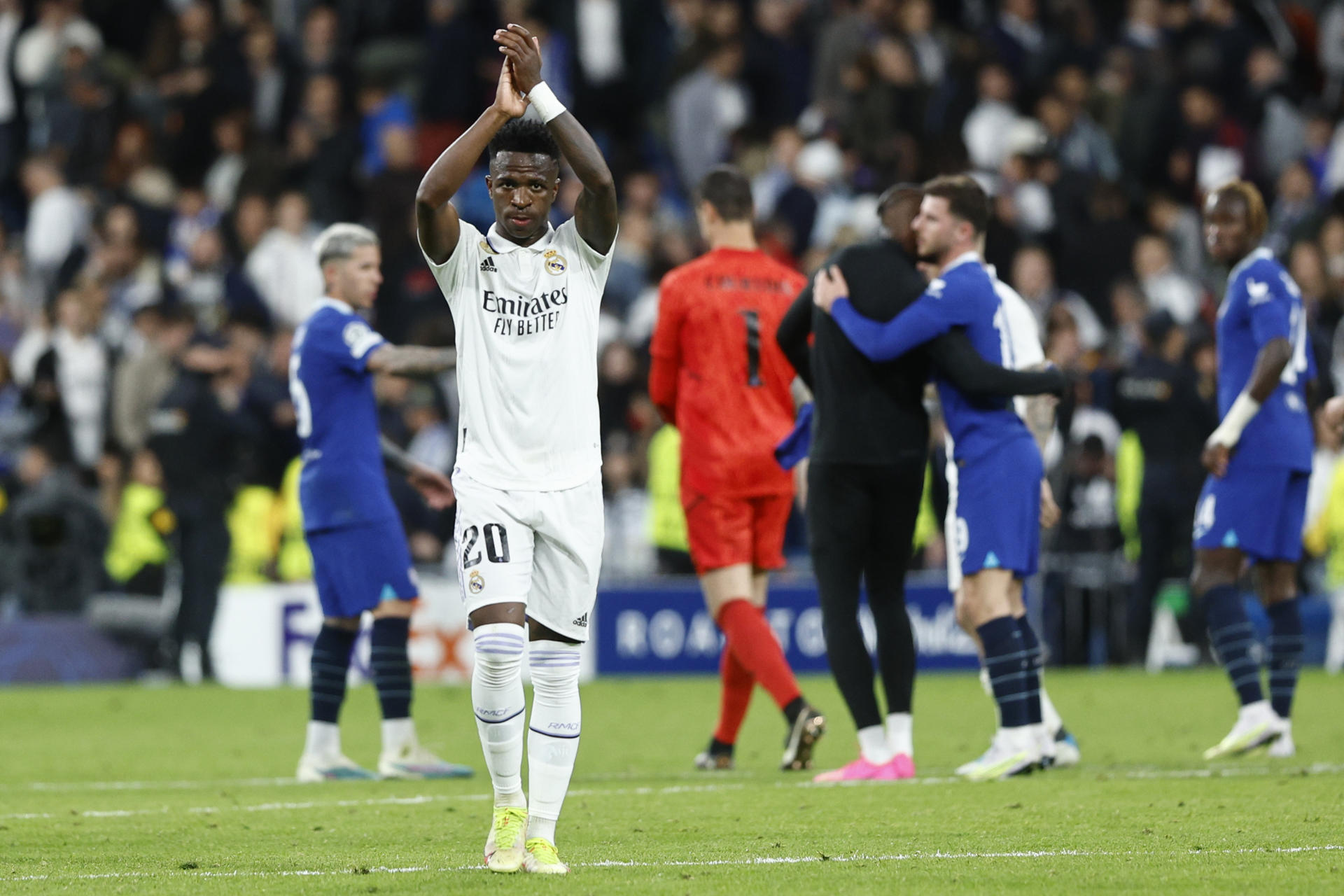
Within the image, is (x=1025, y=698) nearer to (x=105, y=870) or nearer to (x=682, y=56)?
(x=105, y=870)

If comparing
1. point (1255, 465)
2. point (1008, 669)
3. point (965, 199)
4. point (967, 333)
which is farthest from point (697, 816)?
Result: point (1255, 465)

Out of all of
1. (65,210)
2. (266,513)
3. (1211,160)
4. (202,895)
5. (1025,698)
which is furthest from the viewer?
(65,210)

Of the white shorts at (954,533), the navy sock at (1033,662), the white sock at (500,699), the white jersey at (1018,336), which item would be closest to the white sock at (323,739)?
the white shorts at (954,533)

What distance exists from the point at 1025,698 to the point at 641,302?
11.0 m

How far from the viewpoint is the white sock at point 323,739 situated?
9.66 meters

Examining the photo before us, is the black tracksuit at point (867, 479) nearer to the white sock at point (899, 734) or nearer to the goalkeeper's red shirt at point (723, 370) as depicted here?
the white sock at point (899, 734)

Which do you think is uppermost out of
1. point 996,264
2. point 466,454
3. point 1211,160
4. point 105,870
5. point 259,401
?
point 1211,160

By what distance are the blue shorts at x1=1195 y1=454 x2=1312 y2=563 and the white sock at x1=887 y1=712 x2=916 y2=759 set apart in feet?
6.32

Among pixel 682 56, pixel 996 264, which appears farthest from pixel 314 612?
pixel 682 56

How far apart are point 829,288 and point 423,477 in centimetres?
222

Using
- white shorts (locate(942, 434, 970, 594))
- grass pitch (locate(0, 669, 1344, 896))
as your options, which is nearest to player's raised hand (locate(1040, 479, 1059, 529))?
white shorts (locate(942, 434, 970, 594))

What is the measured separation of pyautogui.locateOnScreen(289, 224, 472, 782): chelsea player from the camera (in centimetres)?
961

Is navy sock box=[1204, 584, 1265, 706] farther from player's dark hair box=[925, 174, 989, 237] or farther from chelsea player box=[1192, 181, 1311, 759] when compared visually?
player's dark hair box=[925, 174, 989, 237]

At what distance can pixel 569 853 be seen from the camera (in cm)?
657
